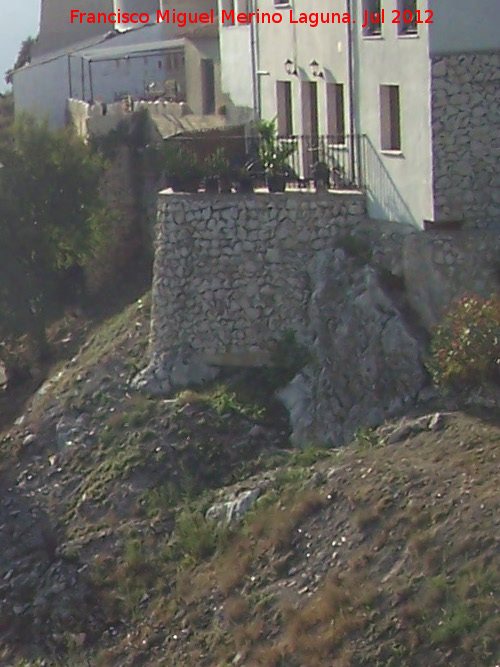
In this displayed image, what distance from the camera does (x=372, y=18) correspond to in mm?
23609

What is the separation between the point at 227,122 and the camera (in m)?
32.0

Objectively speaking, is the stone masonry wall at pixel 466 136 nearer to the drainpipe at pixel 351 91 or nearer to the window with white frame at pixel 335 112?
the drainpipe at pixel 351 91

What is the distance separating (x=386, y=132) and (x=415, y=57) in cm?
176

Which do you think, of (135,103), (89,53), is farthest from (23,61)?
(135,103)

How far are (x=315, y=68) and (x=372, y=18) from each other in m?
2.66

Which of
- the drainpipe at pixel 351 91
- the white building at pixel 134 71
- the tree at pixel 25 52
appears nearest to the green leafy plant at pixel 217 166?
the drainpipe at pixel 351 91

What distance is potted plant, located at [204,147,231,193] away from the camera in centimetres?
2480

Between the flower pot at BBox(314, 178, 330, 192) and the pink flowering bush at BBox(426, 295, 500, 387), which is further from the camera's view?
the flower pot at BBox(314, 178, 330, 192)

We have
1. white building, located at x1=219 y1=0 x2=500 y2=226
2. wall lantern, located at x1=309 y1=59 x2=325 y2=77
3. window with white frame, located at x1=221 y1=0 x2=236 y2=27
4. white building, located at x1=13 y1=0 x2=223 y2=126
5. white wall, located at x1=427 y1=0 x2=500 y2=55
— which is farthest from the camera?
white building, located at x1=13 y1=0 x2=223 y2=126

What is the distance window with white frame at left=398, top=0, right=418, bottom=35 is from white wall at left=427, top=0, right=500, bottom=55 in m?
0.64

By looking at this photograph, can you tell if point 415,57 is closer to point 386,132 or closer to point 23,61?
point 386,132

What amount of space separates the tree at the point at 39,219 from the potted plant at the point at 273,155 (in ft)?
17.7

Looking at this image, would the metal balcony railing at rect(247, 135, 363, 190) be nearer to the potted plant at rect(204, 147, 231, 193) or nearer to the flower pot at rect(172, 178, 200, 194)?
the potted plant at rect(204, 147, 231, 193)

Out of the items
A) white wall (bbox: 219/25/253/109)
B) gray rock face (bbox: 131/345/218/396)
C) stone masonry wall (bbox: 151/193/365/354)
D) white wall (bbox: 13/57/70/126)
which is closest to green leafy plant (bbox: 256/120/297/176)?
stone masonry wall (bbox: 151/193/365/354)
